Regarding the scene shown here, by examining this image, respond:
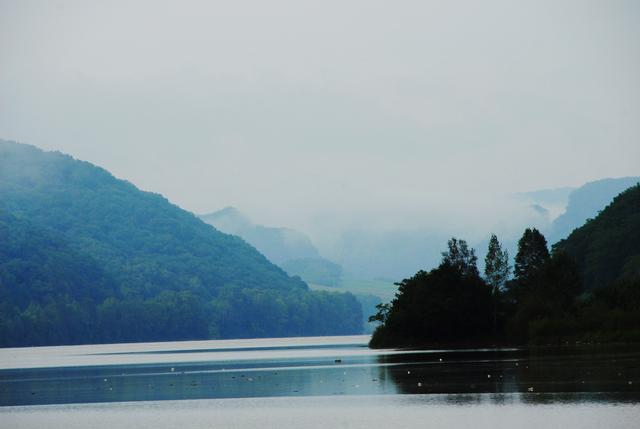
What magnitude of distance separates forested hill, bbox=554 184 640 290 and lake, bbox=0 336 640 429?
71352 millimetres

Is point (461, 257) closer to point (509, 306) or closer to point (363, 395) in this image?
point (509, 306)

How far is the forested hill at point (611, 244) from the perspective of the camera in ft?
539

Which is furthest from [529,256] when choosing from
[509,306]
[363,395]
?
[363,395]

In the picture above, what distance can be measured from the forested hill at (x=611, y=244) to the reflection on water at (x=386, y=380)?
66.6 m

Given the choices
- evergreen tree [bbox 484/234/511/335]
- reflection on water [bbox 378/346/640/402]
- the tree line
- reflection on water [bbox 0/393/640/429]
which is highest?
evergreen tree [bbox 484/234/511/335]

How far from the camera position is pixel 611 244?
547 ft

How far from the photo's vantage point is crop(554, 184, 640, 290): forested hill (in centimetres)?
16425

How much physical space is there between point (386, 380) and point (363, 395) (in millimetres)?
9880

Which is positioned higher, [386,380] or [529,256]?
[529,256]

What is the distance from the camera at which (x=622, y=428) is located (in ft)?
134

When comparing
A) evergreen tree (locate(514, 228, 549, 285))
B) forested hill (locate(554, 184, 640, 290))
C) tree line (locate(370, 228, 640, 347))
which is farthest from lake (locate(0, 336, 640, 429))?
forested hill (locate(554, 184, 640, 290))

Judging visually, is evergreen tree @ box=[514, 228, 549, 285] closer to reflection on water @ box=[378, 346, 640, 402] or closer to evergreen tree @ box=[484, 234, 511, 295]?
evergreen tree @ box=[484, 234, 511, 295]

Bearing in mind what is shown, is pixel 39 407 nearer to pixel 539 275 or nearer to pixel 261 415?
pixel 261 415

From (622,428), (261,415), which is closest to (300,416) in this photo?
(261,415)
